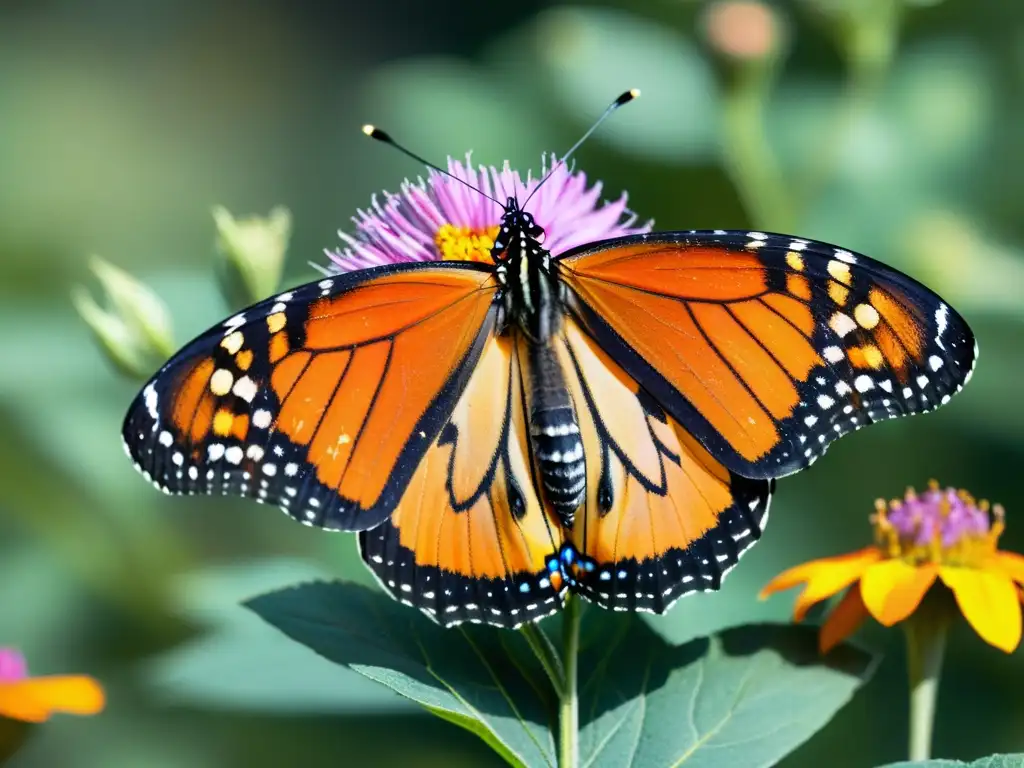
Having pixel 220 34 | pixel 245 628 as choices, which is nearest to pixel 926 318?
pixel 245 628

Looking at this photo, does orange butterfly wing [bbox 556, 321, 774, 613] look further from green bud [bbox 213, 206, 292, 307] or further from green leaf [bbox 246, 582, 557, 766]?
green bud [bbox 213, 206, 292, 307]

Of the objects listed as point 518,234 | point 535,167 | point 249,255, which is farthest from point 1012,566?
point 535,167

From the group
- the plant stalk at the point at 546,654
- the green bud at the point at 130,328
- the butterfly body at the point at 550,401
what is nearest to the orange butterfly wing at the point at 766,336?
the butterfly body at the point at 550,401

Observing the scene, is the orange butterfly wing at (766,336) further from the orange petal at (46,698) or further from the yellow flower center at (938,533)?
the orange petal at (46,698)

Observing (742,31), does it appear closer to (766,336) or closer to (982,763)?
(766,336)

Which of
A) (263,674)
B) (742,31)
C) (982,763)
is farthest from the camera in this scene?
(742,31)

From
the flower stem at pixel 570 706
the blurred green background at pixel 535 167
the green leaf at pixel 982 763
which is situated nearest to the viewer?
the green leaf at pixel 982 763

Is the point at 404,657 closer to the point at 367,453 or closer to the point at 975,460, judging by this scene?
the point at 367,453
